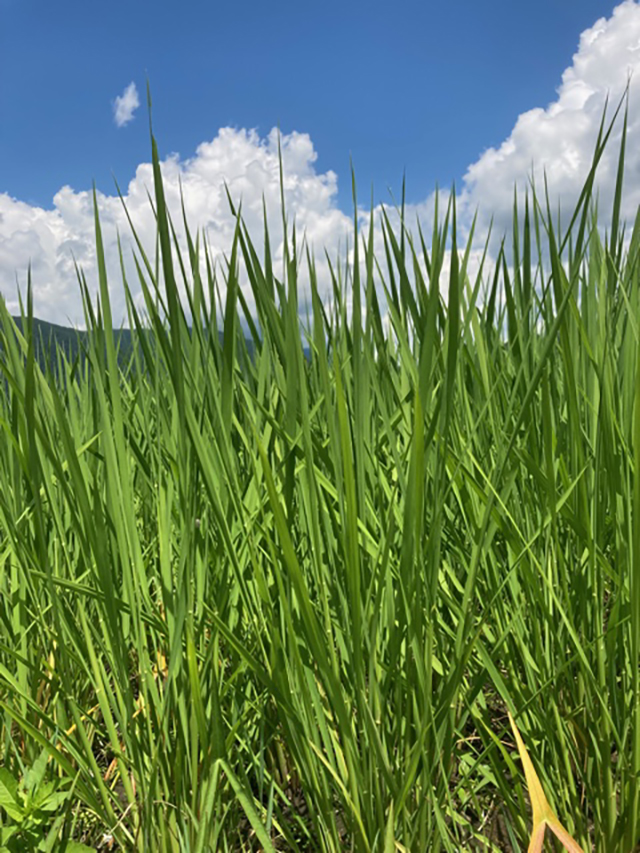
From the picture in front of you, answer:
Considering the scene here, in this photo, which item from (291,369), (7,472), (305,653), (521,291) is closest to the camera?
(291,369)

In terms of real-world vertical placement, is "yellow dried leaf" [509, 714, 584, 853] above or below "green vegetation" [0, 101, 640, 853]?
below

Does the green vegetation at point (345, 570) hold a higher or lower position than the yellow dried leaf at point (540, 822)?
higher

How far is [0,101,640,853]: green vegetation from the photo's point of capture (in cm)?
57

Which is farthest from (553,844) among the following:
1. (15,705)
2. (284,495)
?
(15,705)

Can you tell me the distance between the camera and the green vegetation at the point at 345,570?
57 cm

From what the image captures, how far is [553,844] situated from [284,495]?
0.50 meters

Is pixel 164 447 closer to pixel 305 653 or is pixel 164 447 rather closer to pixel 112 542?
pixel 112 542

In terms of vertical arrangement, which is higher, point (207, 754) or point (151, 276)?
point (151, 276)

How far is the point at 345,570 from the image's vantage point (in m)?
0.61

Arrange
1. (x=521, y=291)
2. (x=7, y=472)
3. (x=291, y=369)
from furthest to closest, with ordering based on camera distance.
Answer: (x=7, y=472) < (x=521, y=291) < (x=291, y=369)

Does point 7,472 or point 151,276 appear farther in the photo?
point 7,472

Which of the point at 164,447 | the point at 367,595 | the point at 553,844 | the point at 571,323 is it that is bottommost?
the point at 553,844

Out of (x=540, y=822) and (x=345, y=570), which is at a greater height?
(x=345, y=570)

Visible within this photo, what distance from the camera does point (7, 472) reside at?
3.26 ft
